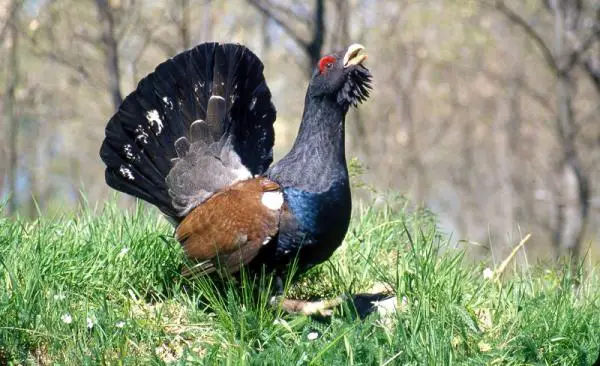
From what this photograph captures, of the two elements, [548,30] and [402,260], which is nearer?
[402,260]

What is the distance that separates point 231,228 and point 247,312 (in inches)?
26.3

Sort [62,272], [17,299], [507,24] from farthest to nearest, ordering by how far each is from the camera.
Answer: [507,24] < [62,272] < [17,299]

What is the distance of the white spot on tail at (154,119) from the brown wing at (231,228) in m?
0.78

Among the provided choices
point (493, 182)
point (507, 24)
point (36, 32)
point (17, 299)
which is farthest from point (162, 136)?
point (493, 182)

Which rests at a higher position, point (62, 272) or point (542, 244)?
point (62, 272)

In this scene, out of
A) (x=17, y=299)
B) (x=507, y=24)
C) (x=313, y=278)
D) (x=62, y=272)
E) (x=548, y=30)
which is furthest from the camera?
(x=507, y=24)

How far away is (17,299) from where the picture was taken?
4125 mm

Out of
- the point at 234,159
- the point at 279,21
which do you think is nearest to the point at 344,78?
the point at 234,159

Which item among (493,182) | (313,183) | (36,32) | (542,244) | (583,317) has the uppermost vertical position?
(36,32)

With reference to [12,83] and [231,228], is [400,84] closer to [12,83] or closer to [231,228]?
[12,83]

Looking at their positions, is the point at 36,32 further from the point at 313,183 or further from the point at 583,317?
the point at 583,317

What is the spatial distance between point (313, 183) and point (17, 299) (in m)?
1.67

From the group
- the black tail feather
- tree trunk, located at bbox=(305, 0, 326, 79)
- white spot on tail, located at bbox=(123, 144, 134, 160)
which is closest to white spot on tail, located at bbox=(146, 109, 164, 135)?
the black tail feather

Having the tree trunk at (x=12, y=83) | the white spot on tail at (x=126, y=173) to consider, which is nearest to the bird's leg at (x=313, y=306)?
the white spot on tail at (x=126, y=173)
